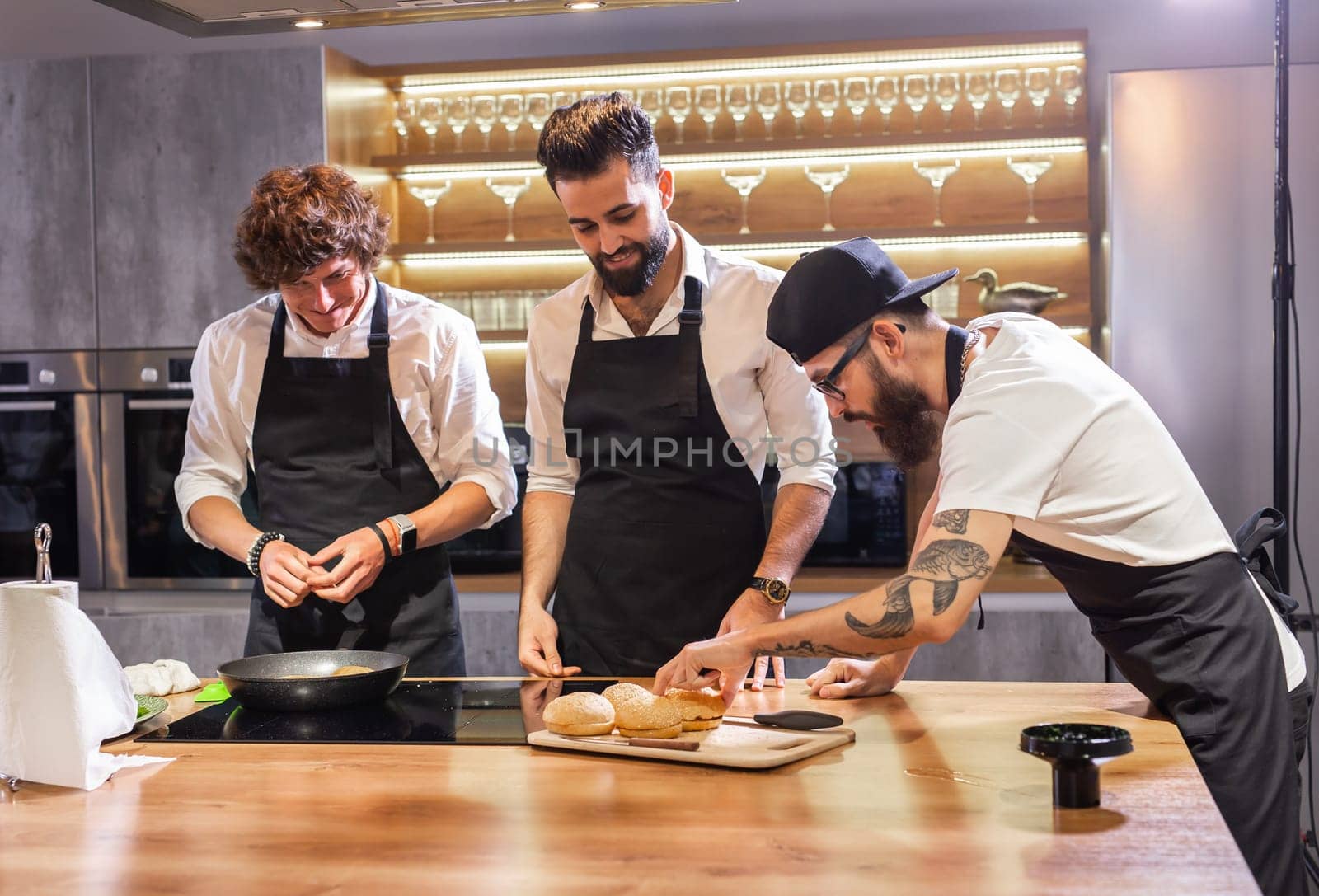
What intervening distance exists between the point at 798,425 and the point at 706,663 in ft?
2.55

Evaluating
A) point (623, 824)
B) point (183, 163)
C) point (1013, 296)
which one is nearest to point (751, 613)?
point (623, 824)

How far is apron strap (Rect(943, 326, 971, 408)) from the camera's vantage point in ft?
6.01

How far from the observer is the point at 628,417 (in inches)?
94.7

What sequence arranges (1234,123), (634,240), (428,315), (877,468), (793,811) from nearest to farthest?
(793,811)
(634,240)
(428,315)
(1234,123)
(877,468)

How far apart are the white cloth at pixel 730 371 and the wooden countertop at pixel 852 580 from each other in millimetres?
1667

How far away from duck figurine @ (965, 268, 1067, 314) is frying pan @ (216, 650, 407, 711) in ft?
8.78

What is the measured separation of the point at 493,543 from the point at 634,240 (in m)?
2.08

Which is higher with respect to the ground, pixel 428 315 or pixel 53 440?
pixel 428 315

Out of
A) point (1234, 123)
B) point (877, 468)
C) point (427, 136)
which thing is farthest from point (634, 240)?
point (427, 136)

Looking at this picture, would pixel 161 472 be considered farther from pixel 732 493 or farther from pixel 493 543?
pixel 732 493

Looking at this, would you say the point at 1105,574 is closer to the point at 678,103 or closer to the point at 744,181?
the point at 744,181

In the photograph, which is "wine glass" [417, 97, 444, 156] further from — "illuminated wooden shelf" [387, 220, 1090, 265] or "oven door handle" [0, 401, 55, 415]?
"oven door handle" [0, 401, 55, 415]

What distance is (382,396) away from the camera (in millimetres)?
2510

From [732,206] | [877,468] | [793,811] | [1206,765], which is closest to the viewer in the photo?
[793,811]
